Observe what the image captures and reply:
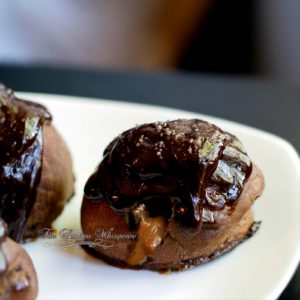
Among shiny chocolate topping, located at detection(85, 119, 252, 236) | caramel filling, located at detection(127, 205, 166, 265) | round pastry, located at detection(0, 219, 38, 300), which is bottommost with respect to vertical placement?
round pastry, located at detection(0, 219, 38, 300)

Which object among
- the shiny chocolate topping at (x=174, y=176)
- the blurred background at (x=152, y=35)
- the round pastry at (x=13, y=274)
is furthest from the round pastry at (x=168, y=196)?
the blurred background at (x=152, y=35)

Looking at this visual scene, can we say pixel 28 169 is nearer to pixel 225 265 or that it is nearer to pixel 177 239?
pixel 177 239

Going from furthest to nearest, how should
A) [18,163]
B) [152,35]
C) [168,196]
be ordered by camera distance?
[152,35] → [18,163] → [168,196]

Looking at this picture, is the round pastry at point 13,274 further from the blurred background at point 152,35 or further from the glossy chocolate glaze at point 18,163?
the blurred background at point 152,35

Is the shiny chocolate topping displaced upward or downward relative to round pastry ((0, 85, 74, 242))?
upward

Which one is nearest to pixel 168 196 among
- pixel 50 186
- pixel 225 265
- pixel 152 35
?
pixel 225 265

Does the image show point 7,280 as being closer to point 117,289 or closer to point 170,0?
point 117,289

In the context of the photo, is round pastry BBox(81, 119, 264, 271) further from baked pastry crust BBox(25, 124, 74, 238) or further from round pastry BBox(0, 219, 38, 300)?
round pastry BBox(0, 219, 38, 300)

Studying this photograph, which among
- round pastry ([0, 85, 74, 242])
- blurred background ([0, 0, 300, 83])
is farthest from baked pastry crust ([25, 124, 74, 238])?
blurred background ([0, 0, 300, 83])
